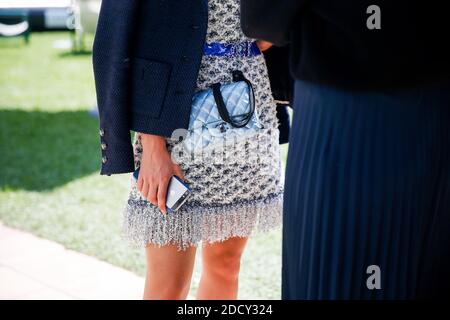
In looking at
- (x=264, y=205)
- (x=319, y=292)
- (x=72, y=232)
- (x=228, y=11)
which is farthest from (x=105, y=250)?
(x=319, y=292)

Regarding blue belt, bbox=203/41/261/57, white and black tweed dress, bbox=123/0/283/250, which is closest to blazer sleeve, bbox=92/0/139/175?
white and black tweed dress, bbox=123/0/283/250

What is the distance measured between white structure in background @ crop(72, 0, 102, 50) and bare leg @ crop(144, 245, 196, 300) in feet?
38.4

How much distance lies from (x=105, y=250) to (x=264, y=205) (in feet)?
6.87

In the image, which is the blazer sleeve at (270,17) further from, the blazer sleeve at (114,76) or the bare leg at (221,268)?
the bare leg at (221,268)

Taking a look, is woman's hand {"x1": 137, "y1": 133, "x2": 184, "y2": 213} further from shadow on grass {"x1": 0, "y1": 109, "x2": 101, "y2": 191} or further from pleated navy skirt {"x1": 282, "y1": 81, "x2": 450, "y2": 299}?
shadow on grass {"x1": 0, "y1": 109, "x2": 101, "y2": 191}

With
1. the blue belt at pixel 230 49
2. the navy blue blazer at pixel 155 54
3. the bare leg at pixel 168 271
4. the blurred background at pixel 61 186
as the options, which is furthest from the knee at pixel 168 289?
the blurred background at pixel 61 186

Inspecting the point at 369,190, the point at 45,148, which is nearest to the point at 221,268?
the point at 369,190

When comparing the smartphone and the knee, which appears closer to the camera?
the smartphone

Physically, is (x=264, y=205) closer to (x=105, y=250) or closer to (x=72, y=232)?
(x=105, y=250)

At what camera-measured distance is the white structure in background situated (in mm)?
13409

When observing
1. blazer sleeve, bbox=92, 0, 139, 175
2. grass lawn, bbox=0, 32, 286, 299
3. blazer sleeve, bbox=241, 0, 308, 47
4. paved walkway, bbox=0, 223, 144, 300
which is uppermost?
blazer sleeve, bbox=241, 0, 308, 47

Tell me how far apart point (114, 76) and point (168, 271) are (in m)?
0.64

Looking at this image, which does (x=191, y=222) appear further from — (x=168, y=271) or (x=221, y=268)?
(x=221, y=268)

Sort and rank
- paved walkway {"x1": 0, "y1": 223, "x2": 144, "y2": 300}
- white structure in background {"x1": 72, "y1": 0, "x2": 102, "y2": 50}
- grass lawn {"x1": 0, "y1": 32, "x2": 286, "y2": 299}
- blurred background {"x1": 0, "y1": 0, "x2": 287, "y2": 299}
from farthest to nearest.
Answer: white structure in background {"x1": 72, "y1": 0, "x2": 102, "y2": 50}, grass lawn {"x1": 0, "y1": 32, "x2": 286, "y2": 299}, blurred background {"x1": 0, "y1": 0, "x2": 287, "y2": 299}, paved walkway {"x1": 0, "y1": 223, "x2": 144, "y2": 300}
